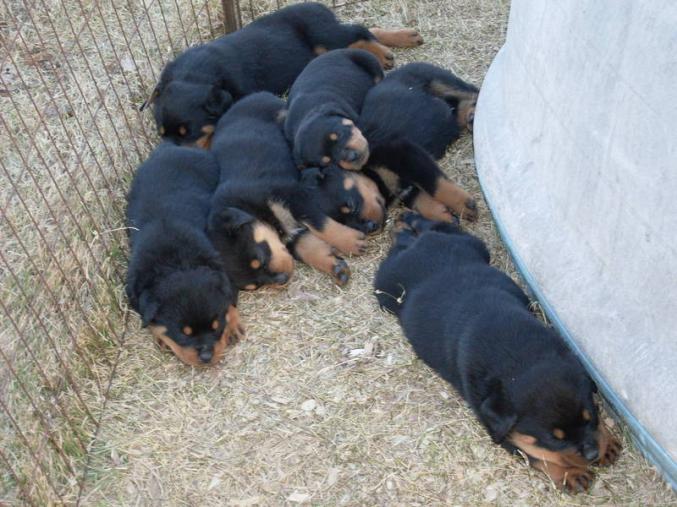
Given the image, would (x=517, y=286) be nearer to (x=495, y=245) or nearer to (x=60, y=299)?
(x=495, y=245)

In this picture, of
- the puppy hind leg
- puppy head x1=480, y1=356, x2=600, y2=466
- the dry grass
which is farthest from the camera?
the puppy hind leg

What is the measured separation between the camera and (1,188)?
5.75m

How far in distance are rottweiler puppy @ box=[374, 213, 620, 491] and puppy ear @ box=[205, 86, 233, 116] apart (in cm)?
195

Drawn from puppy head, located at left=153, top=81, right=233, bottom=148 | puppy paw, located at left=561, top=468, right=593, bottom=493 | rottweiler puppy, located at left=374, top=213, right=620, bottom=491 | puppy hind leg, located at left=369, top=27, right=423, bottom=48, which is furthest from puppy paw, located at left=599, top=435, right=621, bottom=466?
puppy hind leg, located at left=369, top=27, right=423, bottom=48

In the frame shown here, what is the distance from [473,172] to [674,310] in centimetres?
240

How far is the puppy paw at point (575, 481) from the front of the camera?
367 cm

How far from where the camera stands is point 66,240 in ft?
15.6

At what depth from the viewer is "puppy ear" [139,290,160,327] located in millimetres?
4367

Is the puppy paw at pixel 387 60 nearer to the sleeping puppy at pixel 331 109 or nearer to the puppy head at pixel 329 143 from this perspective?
the sleeping puppy at pixel 331 109

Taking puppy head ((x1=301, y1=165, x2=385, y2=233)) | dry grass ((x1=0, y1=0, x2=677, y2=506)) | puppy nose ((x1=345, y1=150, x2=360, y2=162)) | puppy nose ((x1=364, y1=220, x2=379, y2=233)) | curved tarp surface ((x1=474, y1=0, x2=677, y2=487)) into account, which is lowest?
dry grass ((x1=0, y1=0, x2=677, y2=506))

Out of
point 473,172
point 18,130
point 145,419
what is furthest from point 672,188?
point 18,130

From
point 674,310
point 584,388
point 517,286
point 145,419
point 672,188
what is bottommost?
point 145,419

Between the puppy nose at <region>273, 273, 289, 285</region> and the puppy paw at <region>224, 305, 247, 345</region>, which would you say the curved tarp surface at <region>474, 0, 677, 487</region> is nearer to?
the puppy nose at <region>273, 273, 289, 285</region>

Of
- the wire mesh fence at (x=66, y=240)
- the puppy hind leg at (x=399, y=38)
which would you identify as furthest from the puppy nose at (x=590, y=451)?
the puppy hind leg at (x=399, y=38)
